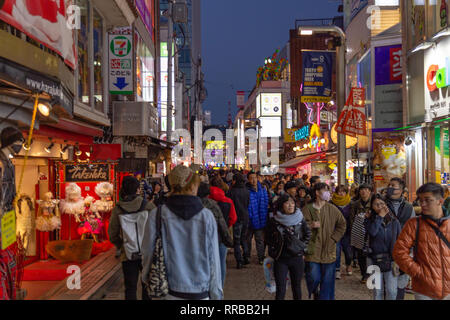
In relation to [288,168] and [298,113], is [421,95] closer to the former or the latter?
[288,168]

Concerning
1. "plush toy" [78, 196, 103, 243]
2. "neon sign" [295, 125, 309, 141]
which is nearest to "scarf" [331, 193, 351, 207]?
"plush toy" [78, 196, 103, 243]

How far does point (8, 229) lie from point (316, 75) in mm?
16592

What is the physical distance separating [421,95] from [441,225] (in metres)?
13.7

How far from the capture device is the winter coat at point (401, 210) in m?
6.70

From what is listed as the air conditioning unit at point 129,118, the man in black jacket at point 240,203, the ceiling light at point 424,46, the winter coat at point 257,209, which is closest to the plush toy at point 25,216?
the man in black jacket at point 240,203

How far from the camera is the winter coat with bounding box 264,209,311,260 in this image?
18.5 feet

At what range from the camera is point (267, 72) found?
232 ft

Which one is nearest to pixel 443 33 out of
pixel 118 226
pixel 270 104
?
pixel 118 226

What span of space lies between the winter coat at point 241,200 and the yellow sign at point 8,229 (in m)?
5.50

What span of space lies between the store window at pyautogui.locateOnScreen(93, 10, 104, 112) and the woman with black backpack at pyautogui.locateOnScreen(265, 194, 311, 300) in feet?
30.6

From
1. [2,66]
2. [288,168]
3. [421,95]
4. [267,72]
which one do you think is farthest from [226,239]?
[267,72]

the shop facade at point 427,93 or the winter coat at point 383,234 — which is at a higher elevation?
the shop facade at point 427,93

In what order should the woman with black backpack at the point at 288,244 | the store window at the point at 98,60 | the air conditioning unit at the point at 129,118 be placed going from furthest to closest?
1. the air conditioning unit at the point at 129,118
2. the store window at the point at 98,60
3. the woman with black backpack at the point at 288,244

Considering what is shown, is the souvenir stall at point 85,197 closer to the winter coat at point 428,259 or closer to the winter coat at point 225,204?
the winter coat at point 225,204
